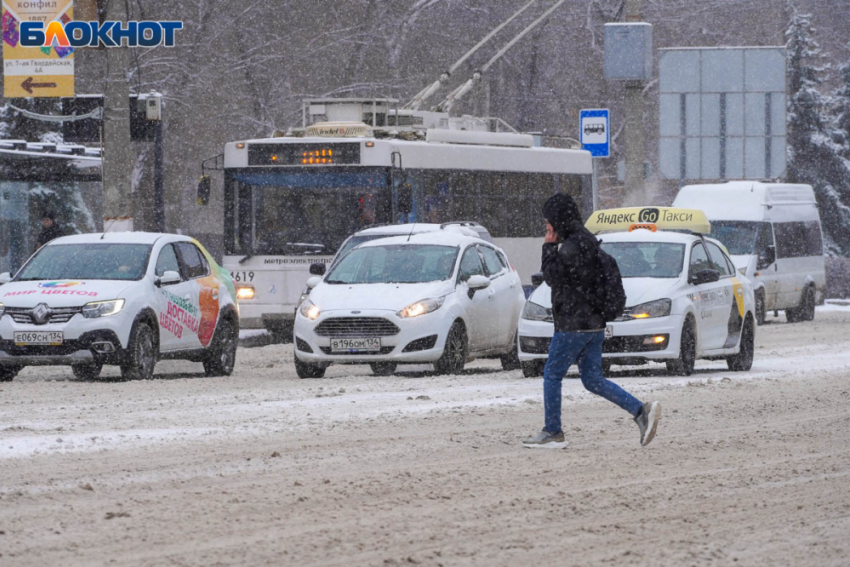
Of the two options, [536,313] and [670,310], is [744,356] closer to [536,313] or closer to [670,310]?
[670,310]

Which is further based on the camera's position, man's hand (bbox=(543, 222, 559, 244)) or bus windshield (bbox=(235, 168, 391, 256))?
bus windshield (bbox=(235, 168, 391, 256))

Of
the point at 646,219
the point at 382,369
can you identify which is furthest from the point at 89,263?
the point at 646,219

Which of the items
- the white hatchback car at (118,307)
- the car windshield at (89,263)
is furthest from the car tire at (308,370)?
the car windshield at (89,263)

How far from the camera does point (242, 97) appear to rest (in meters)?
45.8

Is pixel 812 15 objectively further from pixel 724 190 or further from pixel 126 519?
pixel 126 519

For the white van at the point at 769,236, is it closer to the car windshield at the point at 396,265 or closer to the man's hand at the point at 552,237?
the car windshield at the point at 396,265

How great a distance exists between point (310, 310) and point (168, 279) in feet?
4.84

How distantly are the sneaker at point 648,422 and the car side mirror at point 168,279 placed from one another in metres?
7.60

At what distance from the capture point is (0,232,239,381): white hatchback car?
16.1m

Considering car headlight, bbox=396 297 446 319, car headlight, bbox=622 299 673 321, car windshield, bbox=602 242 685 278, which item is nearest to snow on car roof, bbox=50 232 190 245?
car headlight, bbox=396 297 446 319

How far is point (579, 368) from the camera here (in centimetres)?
1069

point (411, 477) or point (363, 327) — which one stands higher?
point (363, 327)

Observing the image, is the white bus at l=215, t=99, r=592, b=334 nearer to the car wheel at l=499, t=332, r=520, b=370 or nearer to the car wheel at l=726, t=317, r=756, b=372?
the car wheel at l=499, t=332, r=520, b=370

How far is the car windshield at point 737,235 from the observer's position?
30422 millimetres
